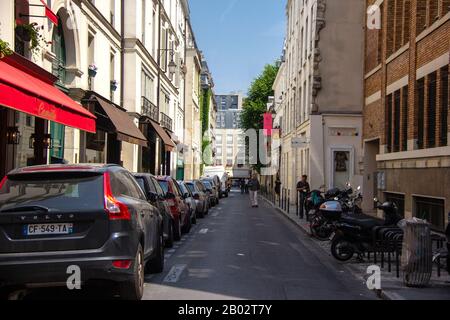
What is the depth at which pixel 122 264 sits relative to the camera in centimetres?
707

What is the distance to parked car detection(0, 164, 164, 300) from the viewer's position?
22.3ft

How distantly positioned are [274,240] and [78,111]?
21.2ft

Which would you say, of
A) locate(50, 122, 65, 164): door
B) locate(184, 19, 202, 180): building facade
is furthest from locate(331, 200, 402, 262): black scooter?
locate(184, 19, 202, 180): building facade

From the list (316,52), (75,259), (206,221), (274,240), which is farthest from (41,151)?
(316,52)

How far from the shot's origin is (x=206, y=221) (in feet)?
75.5

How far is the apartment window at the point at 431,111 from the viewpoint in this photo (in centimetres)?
1505

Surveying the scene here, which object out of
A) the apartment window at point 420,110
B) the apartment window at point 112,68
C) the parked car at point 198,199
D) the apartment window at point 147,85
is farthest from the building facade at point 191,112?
the apartment window at point 420,110

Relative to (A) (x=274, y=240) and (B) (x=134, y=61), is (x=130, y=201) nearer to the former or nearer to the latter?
(A) (x=274, y=240)

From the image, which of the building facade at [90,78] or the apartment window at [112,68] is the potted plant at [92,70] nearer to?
the building facade at [90,78]

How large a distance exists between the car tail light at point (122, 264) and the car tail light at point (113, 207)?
507 mm

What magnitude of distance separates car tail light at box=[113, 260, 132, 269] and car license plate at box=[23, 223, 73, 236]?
63 cm

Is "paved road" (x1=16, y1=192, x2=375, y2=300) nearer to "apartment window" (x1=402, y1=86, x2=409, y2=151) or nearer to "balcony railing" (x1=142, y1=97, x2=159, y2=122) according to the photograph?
"apartment window" (x1=402, y1=86, x2=409, y2=151)

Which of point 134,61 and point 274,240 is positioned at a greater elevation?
point 134,61

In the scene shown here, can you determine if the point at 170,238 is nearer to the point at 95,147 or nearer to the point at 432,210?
the point at 432,210
